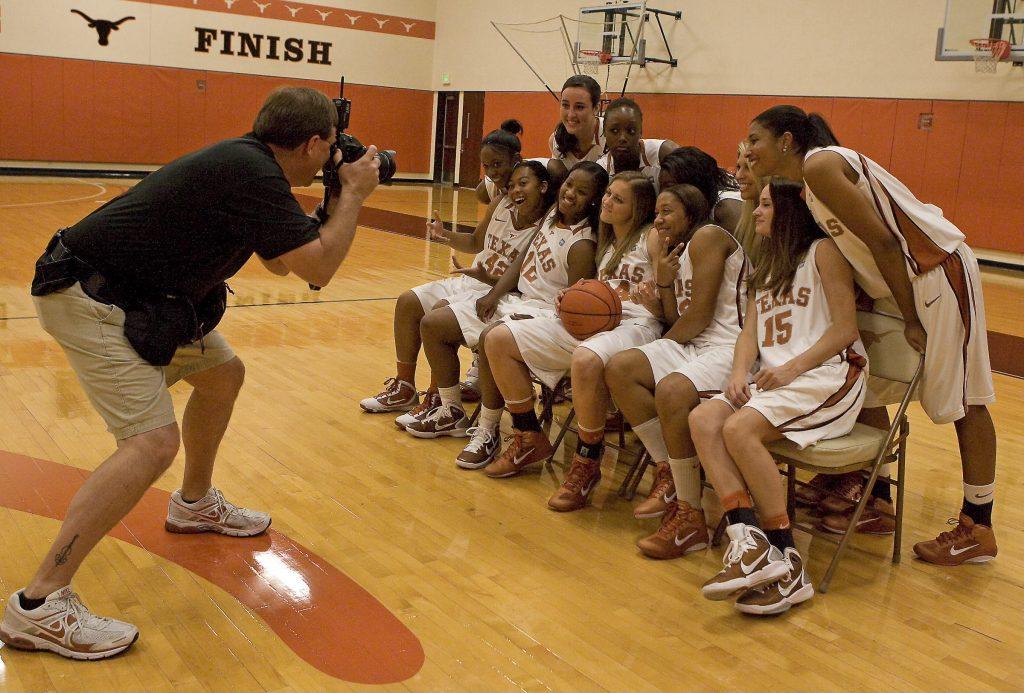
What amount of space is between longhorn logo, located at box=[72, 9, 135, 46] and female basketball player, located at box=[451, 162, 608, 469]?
1672 cm

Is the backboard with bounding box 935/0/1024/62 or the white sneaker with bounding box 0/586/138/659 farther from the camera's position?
the backboard with bounding box 935/0/1024/62

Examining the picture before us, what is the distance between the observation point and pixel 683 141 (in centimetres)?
1572

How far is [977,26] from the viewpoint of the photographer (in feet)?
36.6

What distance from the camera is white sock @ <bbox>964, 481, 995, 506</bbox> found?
3.25 m

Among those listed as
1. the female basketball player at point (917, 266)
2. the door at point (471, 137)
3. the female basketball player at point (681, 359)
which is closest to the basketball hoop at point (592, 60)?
the door at point (471, 137)

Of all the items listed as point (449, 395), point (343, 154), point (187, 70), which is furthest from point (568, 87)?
point (187, 70)

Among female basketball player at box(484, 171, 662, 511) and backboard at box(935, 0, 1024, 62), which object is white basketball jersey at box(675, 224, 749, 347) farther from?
backboard at box(935, 0, 1024, 62)

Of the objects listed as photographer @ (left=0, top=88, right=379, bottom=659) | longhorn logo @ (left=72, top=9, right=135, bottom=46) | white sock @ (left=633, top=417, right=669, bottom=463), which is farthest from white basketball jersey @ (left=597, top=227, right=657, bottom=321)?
longhorn logo @ (left=72, top=9, right=135, bottom=46)

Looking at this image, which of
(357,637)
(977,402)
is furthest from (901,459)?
(357,637)

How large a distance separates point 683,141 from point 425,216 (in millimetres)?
4562

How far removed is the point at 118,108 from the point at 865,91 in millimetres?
14006

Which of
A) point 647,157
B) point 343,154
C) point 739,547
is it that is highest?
point 647,157

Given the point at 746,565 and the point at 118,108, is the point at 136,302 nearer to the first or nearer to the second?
the point at 746,565

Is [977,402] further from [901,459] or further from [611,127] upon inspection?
[611,127]
